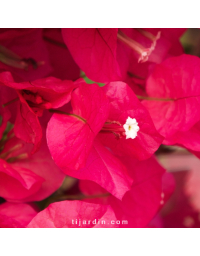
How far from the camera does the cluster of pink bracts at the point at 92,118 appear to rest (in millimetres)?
373

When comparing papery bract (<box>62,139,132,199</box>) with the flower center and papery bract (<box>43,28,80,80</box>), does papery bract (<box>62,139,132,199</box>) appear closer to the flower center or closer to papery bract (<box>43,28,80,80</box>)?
the flower center

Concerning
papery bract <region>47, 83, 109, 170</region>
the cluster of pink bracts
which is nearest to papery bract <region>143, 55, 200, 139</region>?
the cluster of pink bracts

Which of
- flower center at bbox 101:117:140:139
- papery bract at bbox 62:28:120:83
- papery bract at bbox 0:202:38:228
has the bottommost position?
papery bract at bbox 0:202:38:228

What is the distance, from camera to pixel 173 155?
551mm

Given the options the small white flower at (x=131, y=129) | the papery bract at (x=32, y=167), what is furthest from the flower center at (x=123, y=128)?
the papery bract at (x=32, y=167)

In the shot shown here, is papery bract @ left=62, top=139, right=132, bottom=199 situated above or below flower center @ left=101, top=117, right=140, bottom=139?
below

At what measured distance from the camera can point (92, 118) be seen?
14.5 inches

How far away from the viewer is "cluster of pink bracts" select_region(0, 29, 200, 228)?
0.37 m

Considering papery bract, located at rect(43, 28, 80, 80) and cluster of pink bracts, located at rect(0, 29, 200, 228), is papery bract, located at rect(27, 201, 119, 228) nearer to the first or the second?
cluster of pink bracts, located at rect(0, 29, 200, 228)

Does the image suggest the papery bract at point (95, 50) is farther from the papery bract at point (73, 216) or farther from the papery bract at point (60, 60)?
the papery bract at point (73, 216)

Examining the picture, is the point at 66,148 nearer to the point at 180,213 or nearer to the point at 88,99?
the point at 88,99

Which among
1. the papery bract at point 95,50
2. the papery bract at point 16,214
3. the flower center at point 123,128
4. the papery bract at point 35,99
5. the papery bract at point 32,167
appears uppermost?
the papery bract at point 95,50

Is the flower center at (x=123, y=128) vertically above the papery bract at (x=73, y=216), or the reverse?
the flower center at (x=123, y=128)
